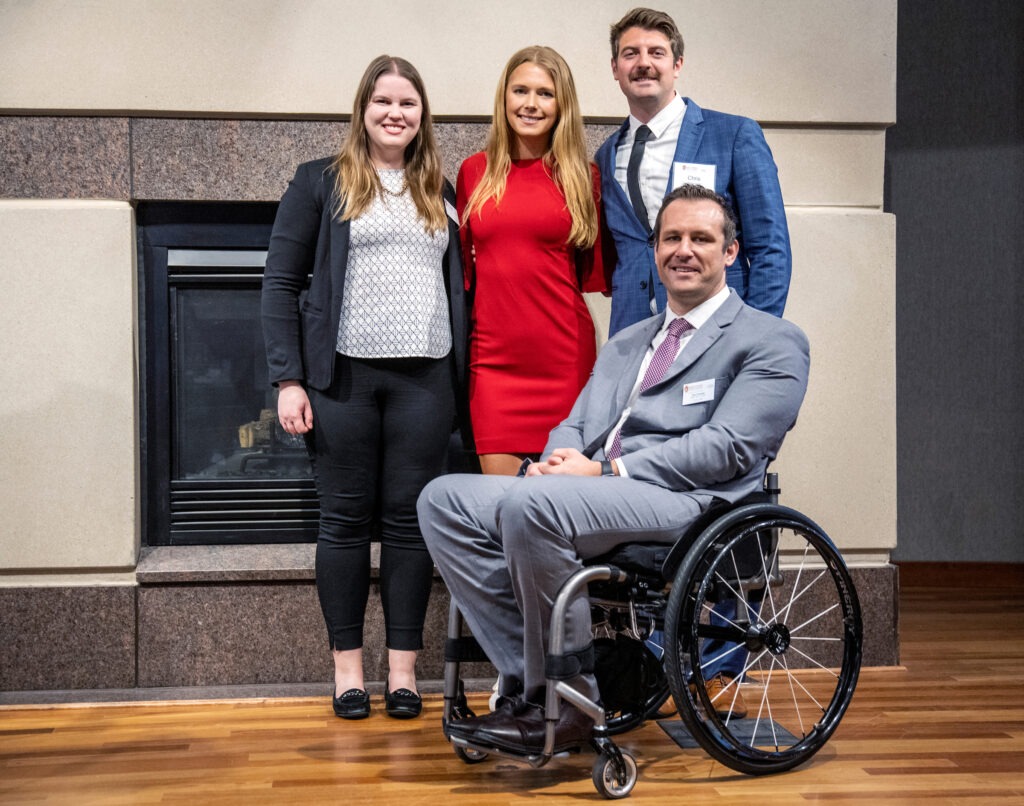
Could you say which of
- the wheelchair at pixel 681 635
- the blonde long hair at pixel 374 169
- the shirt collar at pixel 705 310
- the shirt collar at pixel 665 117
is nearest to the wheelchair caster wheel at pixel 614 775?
the wheelchair at pixel 681 635

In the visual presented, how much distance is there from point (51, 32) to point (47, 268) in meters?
0.58

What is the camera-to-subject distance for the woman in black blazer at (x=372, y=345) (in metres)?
2.34

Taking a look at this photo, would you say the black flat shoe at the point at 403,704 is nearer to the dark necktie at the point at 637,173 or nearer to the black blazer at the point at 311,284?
the black blazer at the point at 311,284

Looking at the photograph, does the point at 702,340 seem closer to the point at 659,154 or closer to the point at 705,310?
the point at 705,310

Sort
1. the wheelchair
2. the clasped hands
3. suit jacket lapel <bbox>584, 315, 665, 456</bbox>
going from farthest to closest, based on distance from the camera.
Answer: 1. suit jacket lapel <bbox>584, 315, 665, 456</bbox>
2. the clasped hands
3. the wheelchair

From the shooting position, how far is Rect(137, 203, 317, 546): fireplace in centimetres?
282

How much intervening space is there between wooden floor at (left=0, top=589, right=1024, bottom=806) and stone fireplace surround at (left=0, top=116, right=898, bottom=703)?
12 cm

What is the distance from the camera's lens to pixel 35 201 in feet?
8.75

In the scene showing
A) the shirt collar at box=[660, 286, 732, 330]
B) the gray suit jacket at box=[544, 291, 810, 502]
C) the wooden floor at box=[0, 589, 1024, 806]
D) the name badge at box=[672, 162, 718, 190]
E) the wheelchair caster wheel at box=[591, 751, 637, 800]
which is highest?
A: the name badge at box=[672, 162, 718, 190]

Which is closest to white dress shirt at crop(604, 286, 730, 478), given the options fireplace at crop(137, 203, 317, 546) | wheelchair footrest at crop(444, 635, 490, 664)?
wheelchair footrest at crop(444, 635, 490, 664)

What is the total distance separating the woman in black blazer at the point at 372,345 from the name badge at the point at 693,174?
0.51 metres

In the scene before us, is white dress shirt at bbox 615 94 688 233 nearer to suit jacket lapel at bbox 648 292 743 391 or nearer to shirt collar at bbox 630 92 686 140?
shirt collar at bbox 630 92 686 140

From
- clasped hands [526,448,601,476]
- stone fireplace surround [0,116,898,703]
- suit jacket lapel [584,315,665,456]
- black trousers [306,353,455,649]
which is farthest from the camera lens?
stone fireplace surround [0,116,898,703]

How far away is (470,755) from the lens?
2.01 meters
